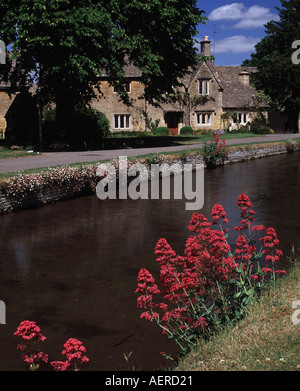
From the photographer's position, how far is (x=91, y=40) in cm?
2298

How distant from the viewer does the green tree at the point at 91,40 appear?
72.6 feet

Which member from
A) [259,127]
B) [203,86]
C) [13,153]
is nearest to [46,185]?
[13,153]

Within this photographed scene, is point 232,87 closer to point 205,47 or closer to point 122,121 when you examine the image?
point 205,47

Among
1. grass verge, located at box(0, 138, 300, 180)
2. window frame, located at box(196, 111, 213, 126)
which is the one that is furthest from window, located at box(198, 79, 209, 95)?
grass verge, located at box(0, 138, 300, 180)

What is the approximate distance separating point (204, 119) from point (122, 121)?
10727 millimetres

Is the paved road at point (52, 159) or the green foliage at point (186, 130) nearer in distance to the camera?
the paved road at point (52, 159)

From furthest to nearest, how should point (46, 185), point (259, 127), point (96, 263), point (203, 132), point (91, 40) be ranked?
point (203, 132) < point (259, 127) < point (91, 40) < point (46, 185) < point (96, 263)

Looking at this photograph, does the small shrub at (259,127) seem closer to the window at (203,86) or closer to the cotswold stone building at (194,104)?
the cotswold stone building at (194,104)

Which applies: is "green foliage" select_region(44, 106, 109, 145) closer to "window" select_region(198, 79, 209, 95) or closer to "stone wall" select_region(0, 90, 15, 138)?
"stone wall" select_region(0, 90, 15, 138)

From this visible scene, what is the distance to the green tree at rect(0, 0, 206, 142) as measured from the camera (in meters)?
22.1

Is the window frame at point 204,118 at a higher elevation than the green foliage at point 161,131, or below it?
higher

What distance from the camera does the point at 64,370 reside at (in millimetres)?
3709

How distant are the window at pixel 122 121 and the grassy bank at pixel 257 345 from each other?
43.6 meters

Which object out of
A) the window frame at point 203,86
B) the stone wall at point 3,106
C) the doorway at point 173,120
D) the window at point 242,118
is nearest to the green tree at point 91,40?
the stone wall at point 3,106
